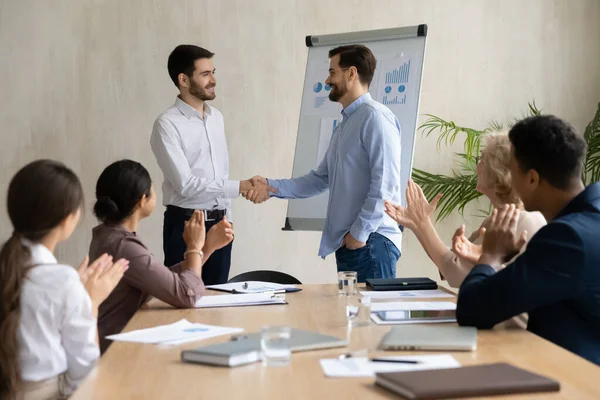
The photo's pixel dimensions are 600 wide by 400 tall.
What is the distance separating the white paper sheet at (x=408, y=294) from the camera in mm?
2795

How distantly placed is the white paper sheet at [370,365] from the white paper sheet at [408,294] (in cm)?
101

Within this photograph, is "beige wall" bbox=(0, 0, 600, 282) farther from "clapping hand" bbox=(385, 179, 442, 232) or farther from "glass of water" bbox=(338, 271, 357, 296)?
"glass of water" bbox=(338, 271, 357, 296)

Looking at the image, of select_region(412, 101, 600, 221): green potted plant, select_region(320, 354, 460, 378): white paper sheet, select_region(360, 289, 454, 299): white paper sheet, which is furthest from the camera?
select_region(412, 101, 600, 221): green potted plant

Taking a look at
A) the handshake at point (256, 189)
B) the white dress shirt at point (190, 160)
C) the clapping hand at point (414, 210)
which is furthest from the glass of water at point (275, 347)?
the handshake at point (256, 189)

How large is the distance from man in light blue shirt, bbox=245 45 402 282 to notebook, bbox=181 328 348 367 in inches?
65.1

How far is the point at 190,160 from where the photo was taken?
440cm

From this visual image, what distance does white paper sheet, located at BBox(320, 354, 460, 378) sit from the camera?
5.40 feet

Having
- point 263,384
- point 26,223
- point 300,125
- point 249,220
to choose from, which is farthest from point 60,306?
point 249,220

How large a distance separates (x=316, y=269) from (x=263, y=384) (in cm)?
364

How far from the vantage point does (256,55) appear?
5.14 metres

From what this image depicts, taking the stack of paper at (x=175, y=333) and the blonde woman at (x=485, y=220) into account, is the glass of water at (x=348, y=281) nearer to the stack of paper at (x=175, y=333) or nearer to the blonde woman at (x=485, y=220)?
the blonde woman at (x=485, y=220)

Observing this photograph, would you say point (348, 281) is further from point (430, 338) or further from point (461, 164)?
point (461, 164)

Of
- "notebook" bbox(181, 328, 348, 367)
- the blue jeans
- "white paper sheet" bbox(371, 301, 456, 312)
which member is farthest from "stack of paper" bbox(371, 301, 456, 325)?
the blue jeans

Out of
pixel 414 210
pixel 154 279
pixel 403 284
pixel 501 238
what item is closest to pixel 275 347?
pixel 501 238
